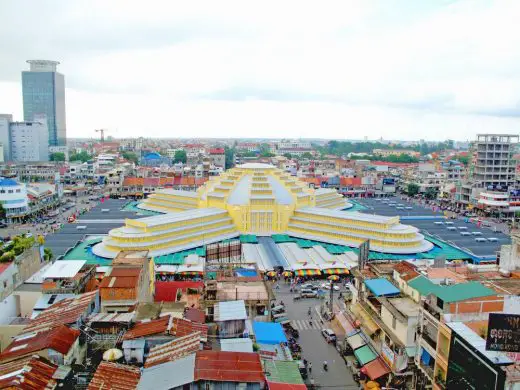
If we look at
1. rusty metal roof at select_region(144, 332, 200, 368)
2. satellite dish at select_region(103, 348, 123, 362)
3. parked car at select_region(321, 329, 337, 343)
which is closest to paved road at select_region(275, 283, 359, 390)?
parked car at select_region(321, 329, 337, 343)

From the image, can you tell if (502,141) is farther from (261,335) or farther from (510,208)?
(261,335)

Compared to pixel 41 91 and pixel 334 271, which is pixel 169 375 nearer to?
pixel 334 271

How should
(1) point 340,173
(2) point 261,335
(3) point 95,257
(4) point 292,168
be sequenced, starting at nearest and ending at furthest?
1. (2) point 261,335
2. (3) point 95,257
3. (1) point 340,173
4. (4) point 292,168

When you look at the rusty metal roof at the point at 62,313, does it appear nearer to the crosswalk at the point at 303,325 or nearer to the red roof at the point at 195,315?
the red roof at the point at 195,315

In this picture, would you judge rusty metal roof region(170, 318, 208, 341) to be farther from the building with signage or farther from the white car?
the building with signage

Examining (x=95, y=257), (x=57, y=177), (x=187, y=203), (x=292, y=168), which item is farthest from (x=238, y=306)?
(x=292, y=168)

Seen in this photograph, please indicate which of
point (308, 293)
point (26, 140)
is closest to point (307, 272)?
point (308, 293)

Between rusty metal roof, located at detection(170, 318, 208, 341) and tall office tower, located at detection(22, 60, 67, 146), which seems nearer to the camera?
rusty metal roof, located at detection(170, 318, 208, 341)
